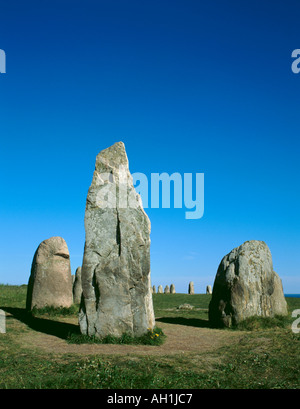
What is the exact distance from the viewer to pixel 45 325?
51.3ft

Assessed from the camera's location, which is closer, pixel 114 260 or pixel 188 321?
pixel 114 260

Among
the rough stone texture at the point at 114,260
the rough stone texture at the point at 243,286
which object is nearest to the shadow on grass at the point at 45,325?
the rough stone texture at the point at 114,260

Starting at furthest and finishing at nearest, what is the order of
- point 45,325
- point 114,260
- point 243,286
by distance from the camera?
point 45,325 → point 243,286 → point 114,260

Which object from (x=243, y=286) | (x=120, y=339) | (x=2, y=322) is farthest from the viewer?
(x=243, y=286)

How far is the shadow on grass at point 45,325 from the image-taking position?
45.2 feet

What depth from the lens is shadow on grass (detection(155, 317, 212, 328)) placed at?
54.2 feet

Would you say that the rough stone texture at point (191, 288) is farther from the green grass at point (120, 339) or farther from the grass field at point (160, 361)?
the green grass at point (120, 339)

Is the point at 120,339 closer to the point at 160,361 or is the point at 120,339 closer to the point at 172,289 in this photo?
the point at 160,361

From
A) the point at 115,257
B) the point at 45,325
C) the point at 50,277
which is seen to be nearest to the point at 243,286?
the point at 115,257

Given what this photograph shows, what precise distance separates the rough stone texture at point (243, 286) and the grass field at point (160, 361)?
2.38 ft

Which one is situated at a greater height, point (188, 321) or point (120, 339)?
point (120, 339)

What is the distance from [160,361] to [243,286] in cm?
653
